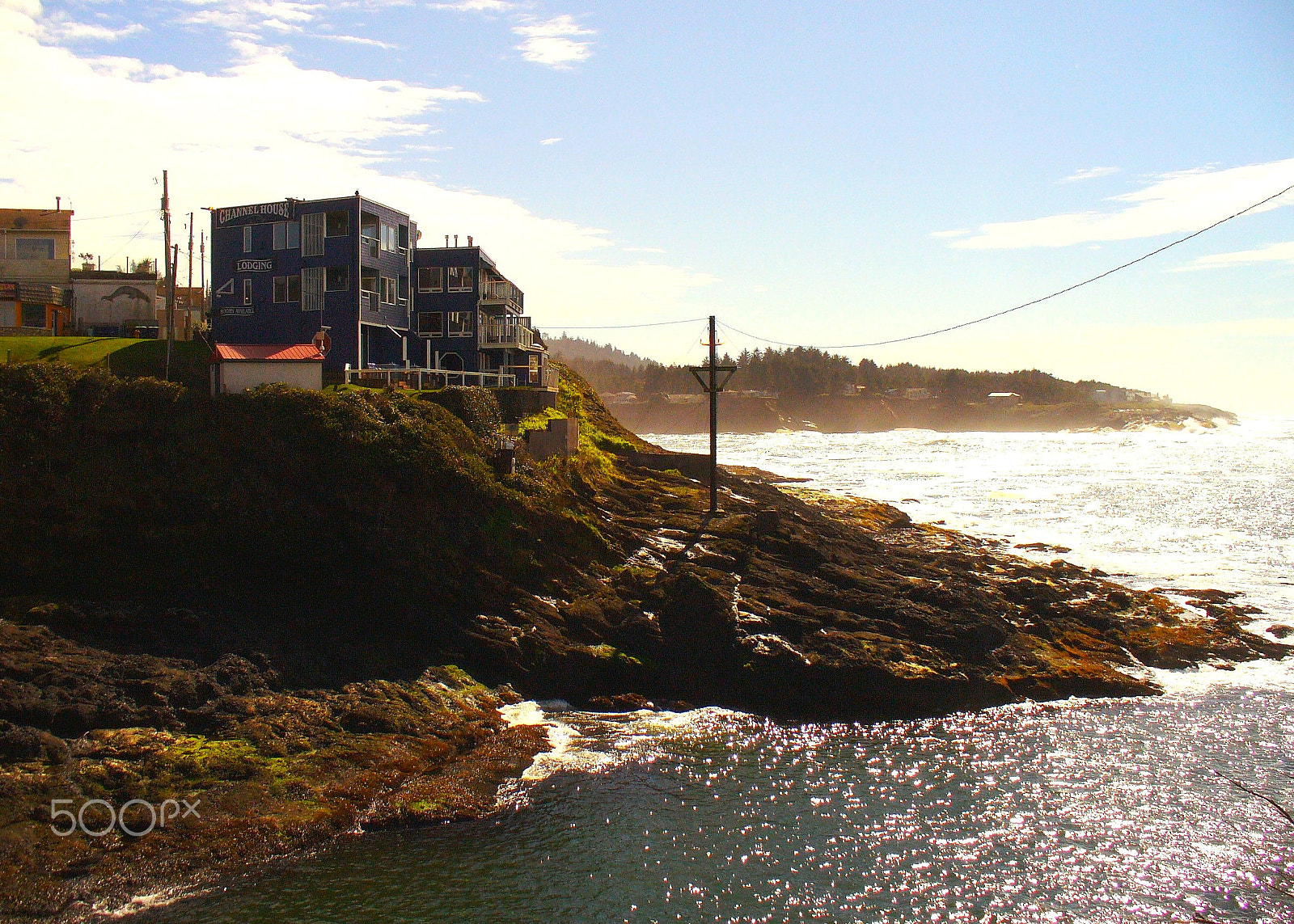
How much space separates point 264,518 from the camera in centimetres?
2655

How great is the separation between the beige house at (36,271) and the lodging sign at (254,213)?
1352 centimetres

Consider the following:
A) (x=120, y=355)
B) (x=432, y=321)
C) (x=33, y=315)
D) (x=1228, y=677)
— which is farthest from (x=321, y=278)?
(x=1228, y=677)

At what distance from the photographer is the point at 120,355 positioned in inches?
1400

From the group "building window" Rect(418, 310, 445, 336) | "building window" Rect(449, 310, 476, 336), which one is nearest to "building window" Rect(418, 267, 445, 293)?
"building window" Rect(418, 310, 445, 336)

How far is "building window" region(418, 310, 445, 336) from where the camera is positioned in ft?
157

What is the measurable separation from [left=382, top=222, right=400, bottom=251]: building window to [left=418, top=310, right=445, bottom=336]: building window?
4.21 meters

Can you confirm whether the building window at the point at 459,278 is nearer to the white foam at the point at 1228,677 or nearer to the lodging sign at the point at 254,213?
the lodging sign at the point at 254,213

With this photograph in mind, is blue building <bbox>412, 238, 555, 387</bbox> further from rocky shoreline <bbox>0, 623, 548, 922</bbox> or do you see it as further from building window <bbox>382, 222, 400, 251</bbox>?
rocky shoreline <bbox>0, 623, 548, 922</bbox>

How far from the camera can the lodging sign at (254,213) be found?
1662 inches

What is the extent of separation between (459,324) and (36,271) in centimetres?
2891

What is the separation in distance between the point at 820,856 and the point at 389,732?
11003 mm

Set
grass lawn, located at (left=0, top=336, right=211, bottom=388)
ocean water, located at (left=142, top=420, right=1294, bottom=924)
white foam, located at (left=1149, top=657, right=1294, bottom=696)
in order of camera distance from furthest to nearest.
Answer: grass lawn, located at (left=0, top=336, right=211, bottom=388)
white foam, located at (left=1149, top=657, right=1294, bottom=696)
ocean water, located at (left=142, top=420, right=1294, bottom=924)

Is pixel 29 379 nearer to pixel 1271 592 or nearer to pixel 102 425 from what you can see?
pixel 102 425

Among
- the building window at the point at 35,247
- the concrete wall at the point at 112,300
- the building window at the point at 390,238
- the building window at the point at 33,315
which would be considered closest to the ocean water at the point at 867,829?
the building window at the point at 390,238
